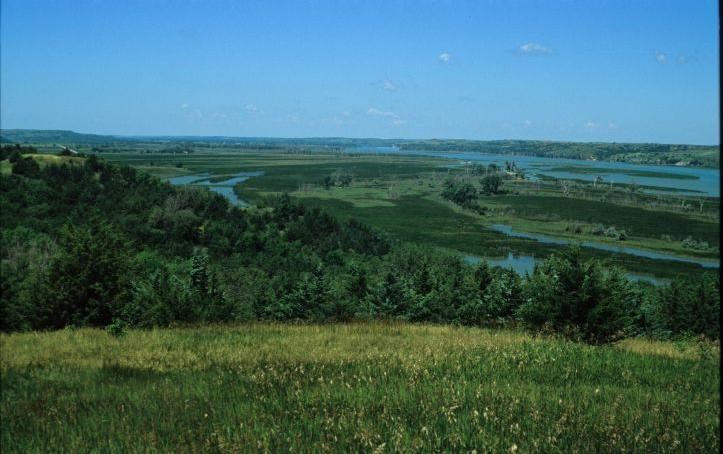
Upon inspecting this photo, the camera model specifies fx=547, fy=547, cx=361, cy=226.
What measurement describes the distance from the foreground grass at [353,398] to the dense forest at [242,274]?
3546mm

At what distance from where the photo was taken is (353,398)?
17.4 feet

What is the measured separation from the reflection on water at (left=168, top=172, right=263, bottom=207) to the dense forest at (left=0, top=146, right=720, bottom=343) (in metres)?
24.3

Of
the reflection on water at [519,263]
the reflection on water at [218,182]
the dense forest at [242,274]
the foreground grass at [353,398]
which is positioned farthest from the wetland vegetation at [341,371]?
the reflection on water at [218,182]

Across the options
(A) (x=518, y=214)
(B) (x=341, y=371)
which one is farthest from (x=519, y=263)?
(B) (x=341, y=371)

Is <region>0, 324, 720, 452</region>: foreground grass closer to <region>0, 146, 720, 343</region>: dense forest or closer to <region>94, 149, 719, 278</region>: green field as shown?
<region>0, 146, 720, 343</region>: dense forest

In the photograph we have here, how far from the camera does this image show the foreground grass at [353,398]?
13.8 ft

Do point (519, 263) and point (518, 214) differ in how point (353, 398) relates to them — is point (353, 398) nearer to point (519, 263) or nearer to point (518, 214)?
point (519, 263)

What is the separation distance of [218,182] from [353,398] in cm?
15831

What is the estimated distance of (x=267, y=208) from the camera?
10512cm

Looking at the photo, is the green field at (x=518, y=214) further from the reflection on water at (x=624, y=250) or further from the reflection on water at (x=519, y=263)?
the reflection on water at (x=624, y=250)

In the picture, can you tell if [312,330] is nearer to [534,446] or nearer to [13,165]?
[534,446]

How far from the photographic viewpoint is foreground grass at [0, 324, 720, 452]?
166 inches

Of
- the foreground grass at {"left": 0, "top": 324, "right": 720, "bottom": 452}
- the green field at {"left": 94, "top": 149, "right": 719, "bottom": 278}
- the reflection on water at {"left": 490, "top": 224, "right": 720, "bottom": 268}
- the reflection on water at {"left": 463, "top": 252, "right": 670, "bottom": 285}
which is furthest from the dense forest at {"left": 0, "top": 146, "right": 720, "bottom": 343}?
the reflection on water at {"left": 490, "top": 224, "right": 720, "bottom": 268}

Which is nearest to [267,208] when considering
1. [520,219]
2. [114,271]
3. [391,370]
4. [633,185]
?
[520,219]
